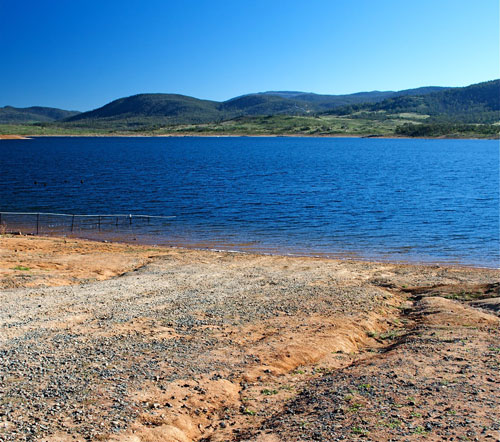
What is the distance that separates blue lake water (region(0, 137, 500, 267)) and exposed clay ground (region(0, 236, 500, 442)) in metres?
9.32

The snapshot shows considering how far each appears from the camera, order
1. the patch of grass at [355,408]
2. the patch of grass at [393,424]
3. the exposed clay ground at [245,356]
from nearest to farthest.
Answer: the patch of grass at [393,424] < the exposed clay ground at [245,356] < the patch of grass at [355,408]

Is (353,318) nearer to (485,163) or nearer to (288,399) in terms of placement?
(288,399)

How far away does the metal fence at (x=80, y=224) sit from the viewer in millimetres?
35162

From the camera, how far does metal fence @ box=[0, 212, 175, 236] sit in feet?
115

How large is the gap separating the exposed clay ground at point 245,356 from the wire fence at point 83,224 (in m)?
12.3

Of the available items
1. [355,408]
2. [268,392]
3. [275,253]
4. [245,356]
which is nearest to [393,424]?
[355,408]

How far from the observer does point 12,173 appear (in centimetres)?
7006

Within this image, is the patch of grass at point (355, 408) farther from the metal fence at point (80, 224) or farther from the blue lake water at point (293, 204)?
the metal fence at point (80, 224)

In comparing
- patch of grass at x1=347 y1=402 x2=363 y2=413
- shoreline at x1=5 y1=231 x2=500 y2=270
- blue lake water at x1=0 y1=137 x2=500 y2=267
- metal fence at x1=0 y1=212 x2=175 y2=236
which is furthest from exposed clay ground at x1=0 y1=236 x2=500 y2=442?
metal fence at x1=0 y1=212 x2=175 y2=236

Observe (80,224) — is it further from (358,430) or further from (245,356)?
(358,430)

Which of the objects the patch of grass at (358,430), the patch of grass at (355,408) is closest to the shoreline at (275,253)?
the patch of grass at (355,408)

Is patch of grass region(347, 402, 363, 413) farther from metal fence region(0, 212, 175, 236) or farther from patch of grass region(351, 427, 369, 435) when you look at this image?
metal fence region(0, 212, 175, 236)

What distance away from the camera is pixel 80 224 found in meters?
37.5

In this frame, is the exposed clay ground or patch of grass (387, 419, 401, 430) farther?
the exposed clay ground
